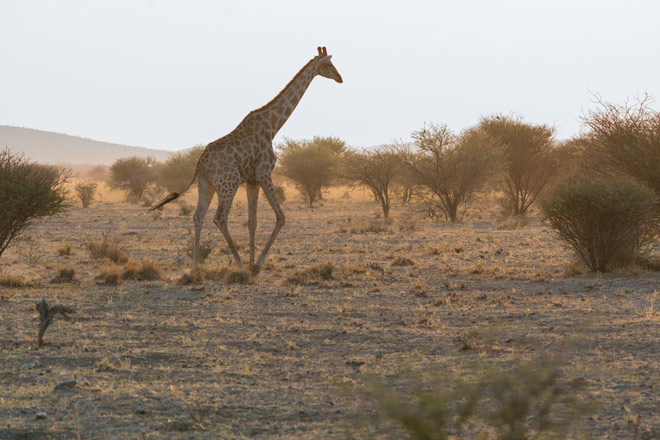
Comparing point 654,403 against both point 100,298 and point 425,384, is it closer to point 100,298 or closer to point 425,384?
point 425,384

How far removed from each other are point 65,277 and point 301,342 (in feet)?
21.7

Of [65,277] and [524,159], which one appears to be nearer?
[65,277]

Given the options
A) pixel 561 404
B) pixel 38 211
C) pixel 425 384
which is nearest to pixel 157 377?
pixel 425 384

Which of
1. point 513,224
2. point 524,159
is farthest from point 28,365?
point 524,159

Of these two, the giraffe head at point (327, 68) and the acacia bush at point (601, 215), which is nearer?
the acacia bush at point (601, 215)

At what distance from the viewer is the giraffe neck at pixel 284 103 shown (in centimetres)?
1440

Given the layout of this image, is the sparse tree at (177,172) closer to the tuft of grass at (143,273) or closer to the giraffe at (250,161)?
the giraffe at (250,161)

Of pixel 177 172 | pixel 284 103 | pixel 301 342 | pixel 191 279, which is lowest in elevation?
pixel 301 342

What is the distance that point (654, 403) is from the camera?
607 cm

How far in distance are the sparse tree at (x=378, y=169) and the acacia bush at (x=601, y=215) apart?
19044 mm

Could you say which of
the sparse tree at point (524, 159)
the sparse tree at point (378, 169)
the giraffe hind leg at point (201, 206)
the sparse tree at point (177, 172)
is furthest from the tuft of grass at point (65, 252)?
the sparse tree at point (177, 172)

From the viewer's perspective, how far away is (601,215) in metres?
13.6

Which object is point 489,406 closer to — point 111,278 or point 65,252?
point 111,278

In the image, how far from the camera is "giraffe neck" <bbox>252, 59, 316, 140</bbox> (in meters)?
14.4
